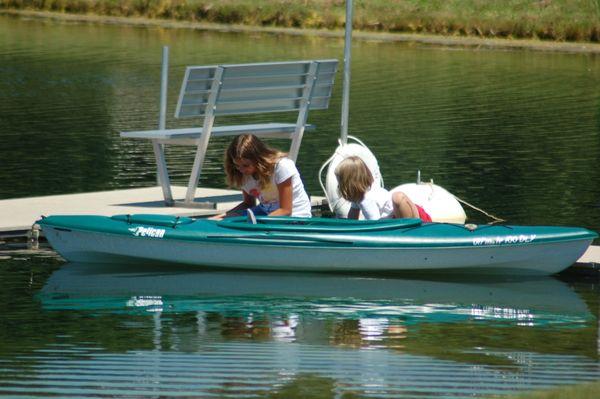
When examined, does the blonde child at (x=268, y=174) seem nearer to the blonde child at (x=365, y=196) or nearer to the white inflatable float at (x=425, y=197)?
the blonde child at (x=365, y=196)

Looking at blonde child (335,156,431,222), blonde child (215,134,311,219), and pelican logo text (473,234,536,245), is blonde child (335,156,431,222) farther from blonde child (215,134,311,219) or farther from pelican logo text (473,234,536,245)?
pelican logo text (473,234,536,245)

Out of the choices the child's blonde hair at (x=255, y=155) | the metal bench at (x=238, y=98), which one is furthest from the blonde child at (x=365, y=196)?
the metal bench at (x=238, y=98)

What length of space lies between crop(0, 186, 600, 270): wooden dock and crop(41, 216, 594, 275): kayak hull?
0.86 meters

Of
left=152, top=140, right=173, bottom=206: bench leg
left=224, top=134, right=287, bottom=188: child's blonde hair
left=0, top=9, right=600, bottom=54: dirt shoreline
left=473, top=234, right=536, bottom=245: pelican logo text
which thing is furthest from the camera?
left=0, top=9, right=600, bottom=54: dirt shoreline

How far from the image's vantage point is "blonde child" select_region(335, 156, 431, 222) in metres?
12.0

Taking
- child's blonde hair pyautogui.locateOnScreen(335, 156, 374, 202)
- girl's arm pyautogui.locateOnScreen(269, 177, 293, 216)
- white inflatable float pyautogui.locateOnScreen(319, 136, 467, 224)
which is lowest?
white inflatable float pyautogui.locateOnScreen(319, 136, 467, 224)

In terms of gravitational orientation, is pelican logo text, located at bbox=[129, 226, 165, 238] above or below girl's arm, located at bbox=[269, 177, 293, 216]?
below

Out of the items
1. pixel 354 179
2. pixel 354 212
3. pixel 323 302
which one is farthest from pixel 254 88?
pixel 323 302

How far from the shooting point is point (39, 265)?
12.5 m

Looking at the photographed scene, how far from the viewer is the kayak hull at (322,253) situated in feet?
39.0

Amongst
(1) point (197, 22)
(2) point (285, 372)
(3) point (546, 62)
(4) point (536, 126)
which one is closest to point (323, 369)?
(2) point (285, 372)

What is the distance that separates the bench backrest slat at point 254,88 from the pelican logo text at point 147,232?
2.27 metres

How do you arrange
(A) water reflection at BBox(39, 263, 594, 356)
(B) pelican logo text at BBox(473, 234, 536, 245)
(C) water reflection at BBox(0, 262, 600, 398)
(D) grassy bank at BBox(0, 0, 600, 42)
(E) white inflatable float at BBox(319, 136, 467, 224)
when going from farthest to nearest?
(D) grassy bank at BBox(0, 0, 600, 42)
(E) white inflatable float at BBox(319, 136, 467, 224)
(B) pelican logo text at BBox(473, 234, 536, 245)
(A) water reflection at BBox(39, 263, 594, 356)
(C) water reflection at BBox(0, 262, 600, 398)

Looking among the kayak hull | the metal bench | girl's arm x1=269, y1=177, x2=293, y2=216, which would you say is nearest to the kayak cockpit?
the kayak hull
